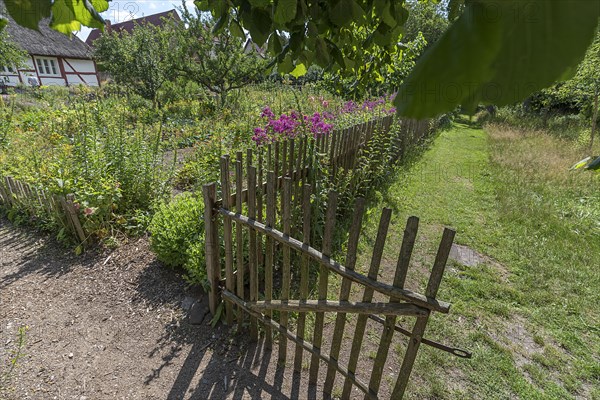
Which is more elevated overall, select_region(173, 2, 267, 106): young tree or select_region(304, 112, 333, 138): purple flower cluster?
select_region(173, 2, 267, 106): young tree

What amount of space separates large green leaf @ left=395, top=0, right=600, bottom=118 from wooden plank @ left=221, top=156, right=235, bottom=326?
1969 millimetres

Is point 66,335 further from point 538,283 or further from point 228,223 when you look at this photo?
point 538,283

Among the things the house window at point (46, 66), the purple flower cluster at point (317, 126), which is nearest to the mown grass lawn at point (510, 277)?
the purple flower cluster at point (317, 126)

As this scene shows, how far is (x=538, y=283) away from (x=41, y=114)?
11449mm

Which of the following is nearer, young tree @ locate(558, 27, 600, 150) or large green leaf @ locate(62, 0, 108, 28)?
large green leaf @ locate(62, 0, 108, 28)

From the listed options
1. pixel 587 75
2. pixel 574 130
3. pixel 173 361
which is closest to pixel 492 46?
pixel 173 361

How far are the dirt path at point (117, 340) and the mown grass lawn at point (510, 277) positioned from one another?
4.55 ft

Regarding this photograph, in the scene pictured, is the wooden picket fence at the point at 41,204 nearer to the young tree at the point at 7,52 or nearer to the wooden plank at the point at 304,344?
the wooden plank at the point at 304,344

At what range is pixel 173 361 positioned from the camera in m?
2.45

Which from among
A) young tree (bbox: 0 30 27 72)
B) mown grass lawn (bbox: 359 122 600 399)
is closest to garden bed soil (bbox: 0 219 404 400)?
mown grass lawn (bbox: 359 122 600 399)

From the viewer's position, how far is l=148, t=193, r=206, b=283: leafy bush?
292 cm

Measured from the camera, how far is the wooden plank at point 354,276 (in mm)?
1544

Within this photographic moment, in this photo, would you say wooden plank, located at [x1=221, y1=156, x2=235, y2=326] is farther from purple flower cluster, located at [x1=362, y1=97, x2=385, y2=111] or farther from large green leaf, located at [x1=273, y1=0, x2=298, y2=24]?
purple flower cluster, located at [x1=362, y1=97, x2=385, y2=111]

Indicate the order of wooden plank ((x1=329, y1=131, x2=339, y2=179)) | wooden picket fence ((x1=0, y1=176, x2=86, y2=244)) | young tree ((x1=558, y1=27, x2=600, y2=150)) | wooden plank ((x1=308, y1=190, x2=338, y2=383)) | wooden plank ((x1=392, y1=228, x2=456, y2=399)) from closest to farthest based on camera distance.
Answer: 1. wooden plank ((x1=392, y1=228, x2=456, y2=399))
2. wooden plank ((x1=308, y1=190, x2=338, y2=383))
3. wooden picket fence ((x1=0, y1=176, x2=86, y2=244))
4. wooden plank ((x1=329, y1=131, x2=339, y2=179))
5. young tree ((x1=558, y1=27, x2=600, y2=150))
